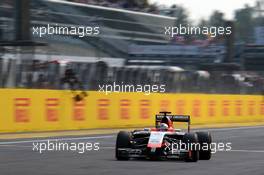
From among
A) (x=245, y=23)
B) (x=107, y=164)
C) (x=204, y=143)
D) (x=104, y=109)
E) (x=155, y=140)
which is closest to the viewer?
(x=107, y=164)

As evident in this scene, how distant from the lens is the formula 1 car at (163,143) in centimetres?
1100

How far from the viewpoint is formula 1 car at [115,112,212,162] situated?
11000mm

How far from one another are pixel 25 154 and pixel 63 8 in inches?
1030

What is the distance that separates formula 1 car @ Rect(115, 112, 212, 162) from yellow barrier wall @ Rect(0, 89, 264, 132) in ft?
24.9

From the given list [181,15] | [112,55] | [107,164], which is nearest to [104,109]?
[107,164]

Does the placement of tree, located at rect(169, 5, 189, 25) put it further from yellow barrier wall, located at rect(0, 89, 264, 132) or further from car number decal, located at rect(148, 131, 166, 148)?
car number decal, located at rect(148, 131, 166, 148)

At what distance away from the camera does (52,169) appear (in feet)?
31.9

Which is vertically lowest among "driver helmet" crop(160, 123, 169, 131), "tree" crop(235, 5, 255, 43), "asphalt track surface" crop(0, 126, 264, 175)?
"asphalt track surface" crop(0, 126, 264, 175)

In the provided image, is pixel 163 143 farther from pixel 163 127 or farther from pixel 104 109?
pixel 104 109

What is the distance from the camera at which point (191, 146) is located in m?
11.0

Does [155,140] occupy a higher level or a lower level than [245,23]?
lower

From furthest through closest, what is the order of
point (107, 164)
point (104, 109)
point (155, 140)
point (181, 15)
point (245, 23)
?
point (245, 23) < point (181, 15) < point (104, 109) < point (155, 140) < point (107, 164)

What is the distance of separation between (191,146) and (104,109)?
37.8 feet

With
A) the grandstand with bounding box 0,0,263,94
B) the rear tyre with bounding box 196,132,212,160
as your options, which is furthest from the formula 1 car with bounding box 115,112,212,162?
the grandstand with bounding box 0,0,263,94
